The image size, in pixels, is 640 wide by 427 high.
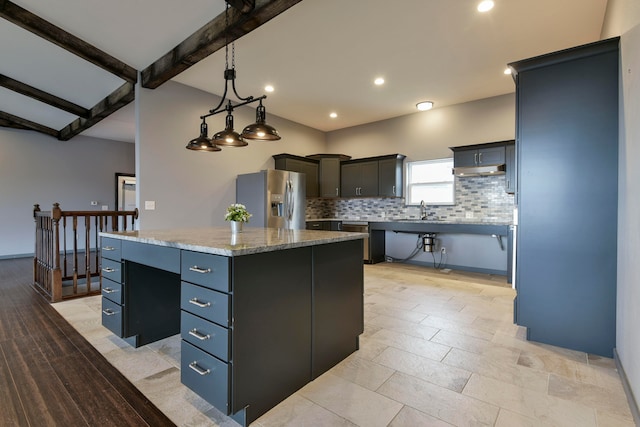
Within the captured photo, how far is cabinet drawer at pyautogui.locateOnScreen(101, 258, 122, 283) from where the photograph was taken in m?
2.36

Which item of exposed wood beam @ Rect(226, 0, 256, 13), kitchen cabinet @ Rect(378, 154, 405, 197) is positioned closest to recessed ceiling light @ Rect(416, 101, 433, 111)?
kitchen cabinet @ Rect(378, 154, 405, 197)

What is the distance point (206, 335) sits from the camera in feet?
5.18

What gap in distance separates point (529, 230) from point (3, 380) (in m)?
3.87

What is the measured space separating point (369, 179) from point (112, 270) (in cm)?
473

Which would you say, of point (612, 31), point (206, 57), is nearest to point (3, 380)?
point (206, 57)

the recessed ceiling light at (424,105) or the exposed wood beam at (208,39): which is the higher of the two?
the recessed ceiling light at (424,105)

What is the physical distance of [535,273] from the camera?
2.48 m

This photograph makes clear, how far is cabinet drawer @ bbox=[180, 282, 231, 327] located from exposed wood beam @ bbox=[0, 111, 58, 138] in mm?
7495

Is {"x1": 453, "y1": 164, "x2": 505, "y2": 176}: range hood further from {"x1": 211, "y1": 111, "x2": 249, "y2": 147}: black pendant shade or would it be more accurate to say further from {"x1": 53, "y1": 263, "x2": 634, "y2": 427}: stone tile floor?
{"x1": 211, "y1": 111, "x2": 249, "y2": 147}: black pendant shade

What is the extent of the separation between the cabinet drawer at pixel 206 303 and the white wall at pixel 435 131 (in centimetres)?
513

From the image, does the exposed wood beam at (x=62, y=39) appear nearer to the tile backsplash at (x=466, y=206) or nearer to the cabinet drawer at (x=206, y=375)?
the cabinet drawer at (x=206, y=375)

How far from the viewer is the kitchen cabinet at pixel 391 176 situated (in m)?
5.87

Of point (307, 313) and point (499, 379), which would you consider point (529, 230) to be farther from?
point (307, 313)

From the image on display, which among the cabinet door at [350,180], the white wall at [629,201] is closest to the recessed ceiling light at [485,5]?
the white wall at [629,201]
